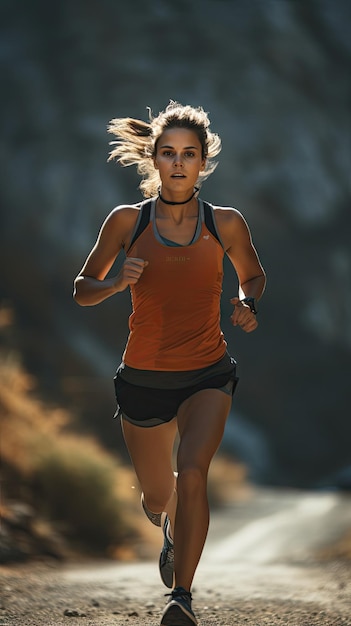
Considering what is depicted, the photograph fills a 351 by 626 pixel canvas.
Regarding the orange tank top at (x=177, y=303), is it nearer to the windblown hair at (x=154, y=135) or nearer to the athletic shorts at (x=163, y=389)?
the athletic shorts at (x=163, y=389)

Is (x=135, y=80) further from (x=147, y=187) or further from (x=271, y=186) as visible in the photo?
(x=147, y=187)

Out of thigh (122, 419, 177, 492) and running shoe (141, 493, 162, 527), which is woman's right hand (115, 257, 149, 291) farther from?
running shoe (141, 493, 162, 527)

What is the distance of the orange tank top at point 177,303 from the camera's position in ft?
14.2

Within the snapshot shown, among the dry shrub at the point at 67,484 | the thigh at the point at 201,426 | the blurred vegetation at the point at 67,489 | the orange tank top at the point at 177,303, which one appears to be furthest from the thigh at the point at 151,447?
the dry shrub at the point at 67,484

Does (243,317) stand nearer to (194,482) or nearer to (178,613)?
(194,482)

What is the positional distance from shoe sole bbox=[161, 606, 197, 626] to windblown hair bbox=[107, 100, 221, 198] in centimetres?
175

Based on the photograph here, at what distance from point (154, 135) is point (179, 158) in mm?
193

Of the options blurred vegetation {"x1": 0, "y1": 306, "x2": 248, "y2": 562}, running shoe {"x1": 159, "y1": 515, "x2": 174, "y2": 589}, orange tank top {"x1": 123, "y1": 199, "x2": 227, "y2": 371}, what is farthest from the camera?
blurred vegetation {"x1": 0, "y1": 306, "x2": 248, "y2": 562}

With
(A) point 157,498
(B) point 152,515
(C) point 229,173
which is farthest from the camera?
(C) point 229,173

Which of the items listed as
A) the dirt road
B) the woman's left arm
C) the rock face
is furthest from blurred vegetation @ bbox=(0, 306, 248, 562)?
the rock face

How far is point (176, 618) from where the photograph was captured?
3.88 m

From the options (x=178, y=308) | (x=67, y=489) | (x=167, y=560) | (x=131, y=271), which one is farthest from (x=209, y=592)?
(x=67, y=489)

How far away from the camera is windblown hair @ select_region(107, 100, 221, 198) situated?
180 inches

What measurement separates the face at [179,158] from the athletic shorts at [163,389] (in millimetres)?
705
